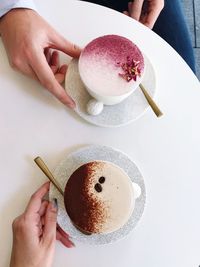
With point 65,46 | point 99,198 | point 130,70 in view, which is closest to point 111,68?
point 130,70

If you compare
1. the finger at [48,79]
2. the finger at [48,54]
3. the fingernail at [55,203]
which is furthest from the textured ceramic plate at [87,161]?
the finger at [48,54]

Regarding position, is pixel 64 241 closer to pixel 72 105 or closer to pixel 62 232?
pixel 62 232

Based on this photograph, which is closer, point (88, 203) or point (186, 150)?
point (88, 203)

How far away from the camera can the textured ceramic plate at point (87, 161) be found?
671mm

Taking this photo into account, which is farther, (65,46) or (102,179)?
(65,46)

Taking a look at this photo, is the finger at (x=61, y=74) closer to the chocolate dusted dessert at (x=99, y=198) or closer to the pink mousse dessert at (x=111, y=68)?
the pink mousse dessert at (x=111, y=68)

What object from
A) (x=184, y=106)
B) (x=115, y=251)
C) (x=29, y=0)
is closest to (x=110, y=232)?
(x=115, y=251)

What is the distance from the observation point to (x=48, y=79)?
0.73 metres

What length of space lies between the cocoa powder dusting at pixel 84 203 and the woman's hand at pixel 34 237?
56mm

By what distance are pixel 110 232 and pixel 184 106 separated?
318 millimetres

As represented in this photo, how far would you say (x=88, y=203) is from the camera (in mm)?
633

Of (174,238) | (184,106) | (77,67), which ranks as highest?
(77,67)

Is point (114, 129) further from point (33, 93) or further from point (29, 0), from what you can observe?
point (29, 0)

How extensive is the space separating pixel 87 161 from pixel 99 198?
10 cm
